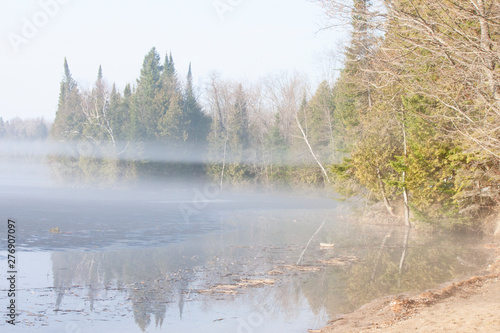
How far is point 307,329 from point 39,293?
669 cm

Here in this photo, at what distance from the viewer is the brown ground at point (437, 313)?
799 centimetres

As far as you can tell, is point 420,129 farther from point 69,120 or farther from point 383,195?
point 69,120

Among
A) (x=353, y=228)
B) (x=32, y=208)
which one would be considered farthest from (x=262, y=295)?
(x=32, y=208)

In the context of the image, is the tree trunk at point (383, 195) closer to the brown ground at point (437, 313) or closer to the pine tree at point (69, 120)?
the brown ground at point (437, 313)

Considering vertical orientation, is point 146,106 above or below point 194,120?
above

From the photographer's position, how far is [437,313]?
9125 millimetres

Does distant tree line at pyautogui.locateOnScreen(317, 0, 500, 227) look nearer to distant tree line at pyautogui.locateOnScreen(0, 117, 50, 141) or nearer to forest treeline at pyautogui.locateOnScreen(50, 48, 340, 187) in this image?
forest treeline at pyautogui.locateOnScreen(50, 48, 340, 187)

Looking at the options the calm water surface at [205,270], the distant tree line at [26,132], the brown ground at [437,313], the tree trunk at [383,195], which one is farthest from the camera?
the distant tree line at [26,132]

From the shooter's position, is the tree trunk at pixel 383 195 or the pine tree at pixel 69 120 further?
the pine tree at pixel 69 120

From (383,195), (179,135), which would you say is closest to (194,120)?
(179,135)

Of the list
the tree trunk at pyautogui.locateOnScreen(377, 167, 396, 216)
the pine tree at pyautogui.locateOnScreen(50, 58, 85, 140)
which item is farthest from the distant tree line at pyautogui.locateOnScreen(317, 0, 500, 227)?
the pine tree at pyautogui.locateOnScreen(50, 58, 85, 140)

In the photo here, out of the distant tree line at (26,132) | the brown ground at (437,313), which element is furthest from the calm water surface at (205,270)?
the distant tree line at (26,132)

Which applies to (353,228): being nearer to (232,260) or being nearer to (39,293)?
(232,260)

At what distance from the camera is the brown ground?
26.2 feet
